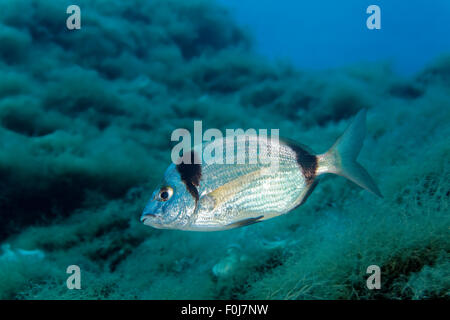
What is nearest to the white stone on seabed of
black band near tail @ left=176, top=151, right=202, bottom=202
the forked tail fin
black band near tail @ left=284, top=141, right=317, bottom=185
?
black band near tail @ left=176, top=151, right=202, bottom=202

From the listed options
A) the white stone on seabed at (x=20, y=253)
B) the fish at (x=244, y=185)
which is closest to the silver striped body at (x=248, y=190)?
the fish at (x=244, y=185)

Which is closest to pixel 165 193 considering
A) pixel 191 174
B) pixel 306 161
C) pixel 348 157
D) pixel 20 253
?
pixel 191 174

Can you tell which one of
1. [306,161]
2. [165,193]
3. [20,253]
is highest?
[306,161]

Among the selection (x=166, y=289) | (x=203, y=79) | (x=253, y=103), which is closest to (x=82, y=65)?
(x=203, y=79)

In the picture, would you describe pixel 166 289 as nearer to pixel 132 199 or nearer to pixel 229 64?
pixel 132 199

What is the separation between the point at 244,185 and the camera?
1.26 meters

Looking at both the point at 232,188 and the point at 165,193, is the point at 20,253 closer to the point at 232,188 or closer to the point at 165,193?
the point at 165,193

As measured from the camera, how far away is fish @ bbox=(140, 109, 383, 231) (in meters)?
1.20

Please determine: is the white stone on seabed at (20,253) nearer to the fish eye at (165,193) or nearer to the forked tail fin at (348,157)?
the fish eye at (165,193)

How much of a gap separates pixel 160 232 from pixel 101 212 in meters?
0.97

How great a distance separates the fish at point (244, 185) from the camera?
120cm

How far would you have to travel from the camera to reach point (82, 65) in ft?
26.9

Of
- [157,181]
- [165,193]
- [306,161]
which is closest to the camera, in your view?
[165,193]

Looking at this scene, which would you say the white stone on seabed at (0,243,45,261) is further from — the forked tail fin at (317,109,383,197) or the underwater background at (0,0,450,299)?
the forked tail fin at (317,109,383,197)
